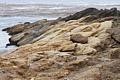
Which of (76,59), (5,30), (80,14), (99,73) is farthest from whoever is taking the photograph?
(5,30)

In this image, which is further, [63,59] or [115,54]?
[115,54]

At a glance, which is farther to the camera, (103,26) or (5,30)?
(5,30)

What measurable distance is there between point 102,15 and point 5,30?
50.9ft

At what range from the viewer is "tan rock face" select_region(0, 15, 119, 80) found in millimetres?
14469

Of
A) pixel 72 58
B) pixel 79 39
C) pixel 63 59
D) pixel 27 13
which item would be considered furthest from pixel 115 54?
pixel 27 13

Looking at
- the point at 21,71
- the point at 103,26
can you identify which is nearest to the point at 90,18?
the point at 103,26

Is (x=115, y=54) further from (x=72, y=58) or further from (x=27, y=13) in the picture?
(x=27, y=13)

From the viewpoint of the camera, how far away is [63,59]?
16.3m

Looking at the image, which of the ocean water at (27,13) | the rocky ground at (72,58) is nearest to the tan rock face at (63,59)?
the rocky ground at (72,58)

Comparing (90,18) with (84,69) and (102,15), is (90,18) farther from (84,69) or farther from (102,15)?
(84,69)

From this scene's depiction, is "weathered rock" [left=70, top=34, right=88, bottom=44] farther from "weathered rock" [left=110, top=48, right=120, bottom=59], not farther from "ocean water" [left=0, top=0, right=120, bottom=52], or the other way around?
"ocean water" [left=0, top=0, right=120, bottom=52]

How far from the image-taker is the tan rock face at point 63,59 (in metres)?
14.5

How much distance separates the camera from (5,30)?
42062 mm

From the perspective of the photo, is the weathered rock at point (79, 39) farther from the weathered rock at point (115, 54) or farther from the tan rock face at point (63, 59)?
the weathered rock at point (115, 54)
